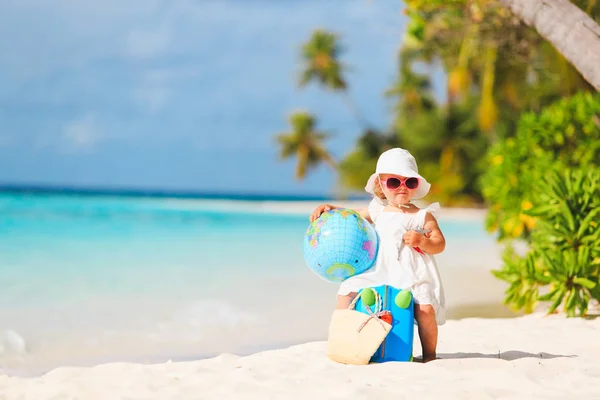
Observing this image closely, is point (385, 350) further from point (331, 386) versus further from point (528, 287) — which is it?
point (528, 287)

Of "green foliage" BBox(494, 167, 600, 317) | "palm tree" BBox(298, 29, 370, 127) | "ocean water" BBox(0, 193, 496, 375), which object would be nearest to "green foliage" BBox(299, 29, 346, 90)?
"palm tree" BBox(298, 29, 370, 127)

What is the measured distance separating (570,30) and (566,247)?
184 cm

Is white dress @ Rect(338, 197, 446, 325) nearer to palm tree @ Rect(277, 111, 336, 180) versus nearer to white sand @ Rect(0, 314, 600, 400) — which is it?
white sand @ Rect(0, 314, 600, 400)

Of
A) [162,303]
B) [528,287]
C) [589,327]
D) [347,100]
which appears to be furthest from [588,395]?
[347,100]

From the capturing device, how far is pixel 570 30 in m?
5.26

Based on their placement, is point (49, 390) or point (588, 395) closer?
point (588, 395)

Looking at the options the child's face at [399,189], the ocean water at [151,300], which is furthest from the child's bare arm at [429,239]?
the ocean water at [151,300]

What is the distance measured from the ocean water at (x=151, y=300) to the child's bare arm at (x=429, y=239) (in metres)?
2.40

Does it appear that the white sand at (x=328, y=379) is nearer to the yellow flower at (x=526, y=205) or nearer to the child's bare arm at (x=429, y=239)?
the child's bare arm at (x=429, y=239)

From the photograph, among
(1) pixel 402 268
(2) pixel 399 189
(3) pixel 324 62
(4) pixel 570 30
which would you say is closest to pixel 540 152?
(4) pixel 570 30

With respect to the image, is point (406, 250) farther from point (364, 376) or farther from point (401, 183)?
point (364, 376)

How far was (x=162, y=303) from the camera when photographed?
812 centimetres

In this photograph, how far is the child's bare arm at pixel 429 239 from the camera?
3799 mm

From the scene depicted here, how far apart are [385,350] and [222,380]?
0.89 metres
